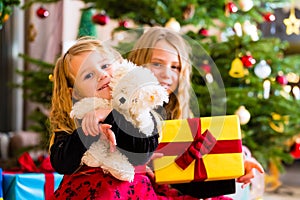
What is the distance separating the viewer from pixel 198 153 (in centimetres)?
115

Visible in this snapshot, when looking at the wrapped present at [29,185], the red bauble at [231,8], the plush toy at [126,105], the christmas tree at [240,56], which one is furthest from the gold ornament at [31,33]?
the plush toy at [126,105]

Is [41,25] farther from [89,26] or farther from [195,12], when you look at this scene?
[195,12]

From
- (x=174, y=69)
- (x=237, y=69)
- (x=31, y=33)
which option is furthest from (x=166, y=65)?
(x=31, y=33)

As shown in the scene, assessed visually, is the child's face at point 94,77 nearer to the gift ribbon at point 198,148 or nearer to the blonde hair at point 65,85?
the blonde hair at point 65,85

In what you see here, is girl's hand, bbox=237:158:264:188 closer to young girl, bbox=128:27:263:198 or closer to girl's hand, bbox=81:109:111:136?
young girl, bbox=128:27:263:198

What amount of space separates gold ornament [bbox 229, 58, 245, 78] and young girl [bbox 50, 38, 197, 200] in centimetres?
105

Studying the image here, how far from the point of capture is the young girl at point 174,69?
1.20 meters

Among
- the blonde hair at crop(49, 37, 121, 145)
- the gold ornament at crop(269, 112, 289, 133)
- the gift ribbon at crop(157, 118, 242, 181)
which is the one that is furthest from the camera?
the gold ornament at crop(269, 112, 289, 133)

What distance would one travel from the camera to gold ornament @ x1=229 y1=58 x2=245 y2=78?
2.03 meters

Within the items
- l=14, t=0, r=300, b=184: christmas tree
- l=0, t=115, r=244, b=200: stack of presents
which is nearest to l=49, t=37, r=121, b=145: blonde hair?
l=0, t=115, r=244, b=200: stack of presents

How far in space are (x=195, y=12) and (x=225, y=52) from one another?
226 millimetres

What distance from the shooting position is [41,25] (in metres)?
3.22

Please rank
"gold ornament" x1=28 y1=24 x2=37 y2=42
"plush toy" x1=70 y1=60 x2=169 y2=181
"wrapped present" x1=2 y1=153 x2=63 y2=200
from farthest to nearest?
1. "gold ornament" x1=28 y1=24 x2=37 y2=42
2. "wrapped present" x1=2 y1=153 x2=63 y2=200
3. "plush toy" x1=70 y1=60 x2=169 y2=181

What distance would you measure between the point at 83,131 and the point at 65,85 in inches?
5.5
